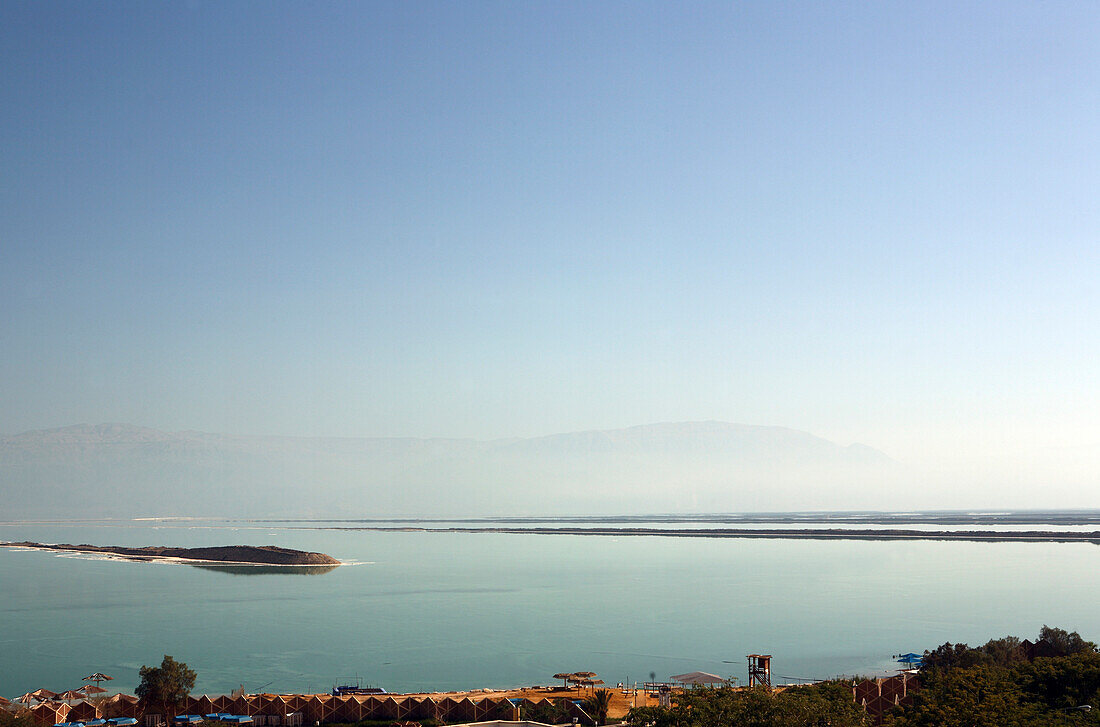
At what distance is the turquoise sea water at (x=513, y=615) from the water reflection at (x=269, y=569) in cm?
116

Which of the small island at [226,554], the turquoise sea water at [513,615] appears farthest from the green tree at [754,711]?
the small island at [226,554]

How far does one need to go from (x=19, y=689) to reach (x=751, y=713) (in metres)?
32.2

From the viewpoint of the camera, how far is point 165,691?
31.0 metres

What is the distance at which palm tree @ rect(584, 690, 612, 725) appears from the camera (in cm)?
2975

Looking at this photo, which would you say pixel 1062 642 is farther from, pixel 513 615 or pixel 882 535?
pixel 882 535

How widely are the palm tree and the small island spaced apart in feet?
244

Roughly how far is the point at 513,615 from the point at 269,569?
4951cm

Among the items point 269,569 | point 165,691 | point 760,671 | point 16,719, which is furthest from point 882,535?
point 16,719

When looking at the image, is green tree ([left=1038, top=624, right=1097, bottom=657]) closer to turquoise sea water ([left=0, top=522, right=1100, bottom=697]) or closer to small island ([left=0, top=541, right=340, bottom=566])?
turquoise sea water ([left=0, top=522, right=1100, bottom=697])

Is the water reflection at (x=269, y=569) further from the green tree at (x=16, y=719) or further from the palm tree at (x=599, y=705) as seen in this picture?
the palm tree at (x=599, y=705)

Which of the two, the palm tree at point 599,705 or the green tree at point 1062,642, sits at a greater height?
the green tree at point 1062,642

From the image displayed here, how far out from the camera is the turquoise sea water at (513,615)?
4138 cm

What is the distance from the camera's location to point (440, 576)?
274ft

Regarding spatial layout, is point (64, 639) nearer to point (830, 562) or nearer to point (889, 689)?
point (889, 689)
